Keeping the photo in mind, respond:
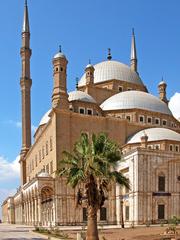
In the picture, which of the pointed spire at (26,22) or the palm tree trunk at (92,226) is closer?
the palm tree trunk at (92,226)

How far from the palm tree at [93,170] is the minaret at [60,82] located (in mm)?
23630

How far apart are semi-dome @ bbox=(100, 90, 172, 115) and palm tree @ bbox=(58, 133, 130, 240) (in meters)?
30.4

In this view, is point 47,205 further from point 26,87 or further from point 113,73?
point 113,73

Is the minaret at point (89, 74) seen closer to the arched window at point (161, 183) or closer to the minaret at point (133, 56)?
the minaret at point (133, 56)

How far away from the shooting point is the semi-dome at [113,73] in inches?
2343

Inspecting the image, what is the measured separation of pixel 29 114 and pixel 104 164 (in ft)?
138

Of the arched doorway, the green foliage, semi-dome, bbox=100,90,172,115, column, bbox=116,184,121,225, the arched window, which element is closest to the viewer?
the green foliage

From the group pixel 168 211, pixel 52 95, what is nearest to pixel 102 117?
pixel 52 95

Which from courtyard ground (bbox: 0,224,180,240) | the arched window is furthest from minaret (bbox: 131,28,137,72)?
courtyard ground (bbox: 0,224,180,240)

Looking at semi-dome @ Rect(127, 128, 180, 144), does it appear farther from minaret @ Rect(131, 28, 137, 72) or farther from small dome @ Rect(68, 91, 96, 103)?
minaret @ Rect(131, 28, 137, 72)

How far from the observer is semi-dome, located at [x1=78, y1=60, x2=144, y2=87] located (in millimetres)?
59500

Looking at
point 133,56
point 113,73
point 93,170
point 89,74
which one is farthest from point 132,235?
point 133,56

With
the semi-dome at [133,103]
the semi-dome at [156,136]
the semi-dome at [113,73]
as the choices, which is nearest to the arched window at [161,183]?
the semi-dome at [156,136]

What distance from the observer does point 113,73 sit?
5969 cm
